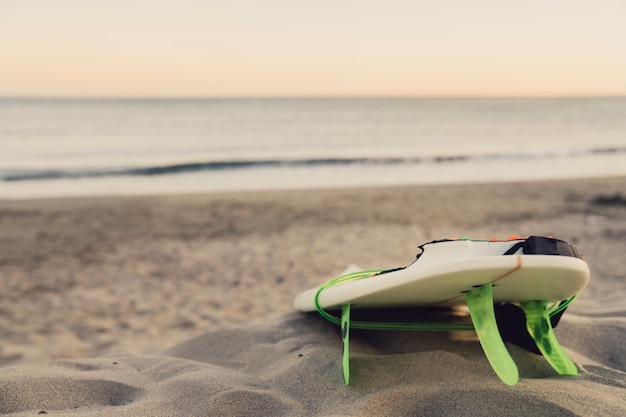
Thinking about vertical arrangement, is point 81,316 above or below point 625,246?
below

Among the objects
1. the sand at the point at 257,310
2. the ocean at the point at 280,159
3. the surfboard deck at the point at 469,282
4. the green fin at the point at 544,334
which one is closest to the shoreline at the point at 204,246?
the sand at the point at 257,310

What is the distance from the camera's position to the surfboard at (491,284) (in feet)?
5.97

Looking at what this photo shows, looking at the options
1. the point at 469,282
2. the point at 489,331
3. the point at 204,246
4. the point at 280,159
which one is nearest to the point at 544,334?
the point at 489,331

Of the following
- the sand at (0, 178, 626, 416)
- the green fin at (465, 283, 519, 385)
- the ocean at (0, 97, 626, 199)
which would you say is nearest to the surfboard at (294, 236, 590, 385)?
the green fin at (465, 283, 519, 385)

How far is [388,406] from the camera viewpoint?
6.22 ft

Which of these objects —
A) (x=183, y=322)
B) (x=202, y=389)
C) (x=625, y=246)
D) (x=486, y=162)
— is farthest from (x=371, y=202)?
(x=486, y=162)

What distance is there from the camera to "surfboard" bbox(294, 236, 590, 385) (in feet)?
5.97

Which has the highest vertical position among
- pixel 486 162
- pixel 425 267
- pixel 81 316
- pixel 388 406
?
pixel 486 162

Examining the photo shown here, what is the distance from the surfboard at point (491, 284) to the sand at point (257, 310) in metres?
0.14

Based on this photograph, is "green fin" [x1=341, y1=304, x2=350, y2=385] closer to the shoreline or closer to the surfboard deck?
the surfboard deck

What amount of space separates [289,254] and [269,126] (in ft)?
97.2

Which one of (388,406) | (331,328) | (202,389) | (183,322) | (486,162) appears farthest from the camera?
(486,162)

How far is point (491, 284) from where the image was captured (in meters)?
1.94

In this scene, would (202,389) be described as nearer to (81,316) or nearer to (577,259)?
(577,259)
